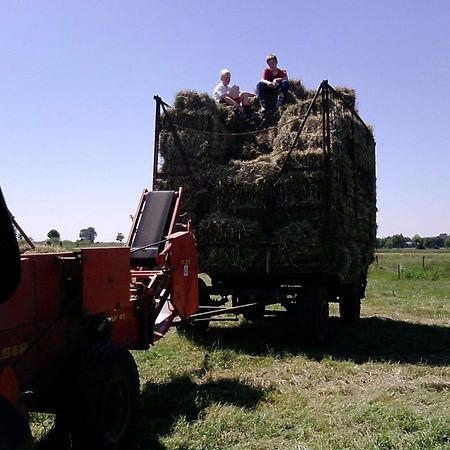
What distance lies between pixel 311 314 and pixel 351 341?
1064 millimetres

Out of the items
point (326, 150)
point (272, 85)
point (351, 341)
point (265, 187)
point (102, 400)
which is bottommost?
point (351, 341)

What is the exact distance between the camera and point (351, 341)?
30.6 ft

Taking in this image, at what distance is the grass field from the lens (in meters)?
4.69

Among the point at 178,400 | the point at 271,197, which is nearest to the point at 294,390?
the point at 178,400

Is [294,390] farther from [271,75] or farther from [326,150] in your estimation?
[271,75]

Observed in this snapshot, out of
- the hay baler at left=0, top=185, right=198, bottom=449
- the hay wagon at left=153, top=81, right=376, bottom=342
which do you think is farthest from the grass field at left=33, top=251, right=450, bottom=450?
the hay wagon at left=153, top=81, right=376, bottom=342

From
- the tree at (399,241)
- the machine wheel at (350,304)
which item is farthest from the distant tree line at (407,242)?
the machine wheel at (350,304)

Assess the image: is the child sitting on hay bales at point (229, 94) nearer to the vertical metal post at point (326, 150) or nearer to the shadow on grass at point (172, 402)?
the vertical metal post at point (326, 150)

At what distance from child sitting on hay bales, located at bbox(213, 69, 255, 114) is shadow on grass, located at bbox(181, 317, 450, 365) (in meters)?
3.73

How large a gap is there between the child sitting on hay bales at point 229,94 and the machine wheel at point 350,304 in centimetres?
379

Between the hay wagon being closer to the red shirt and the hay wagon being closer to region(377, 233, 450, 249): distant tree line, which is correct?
the red shirt

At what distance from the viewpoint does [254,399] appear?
5805 millimetres

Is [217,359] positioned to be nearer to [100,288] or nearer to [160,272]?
[160,272]

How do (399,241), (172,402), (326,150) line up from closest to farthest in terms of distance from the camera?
(172,402) → (326,150) → (399,241)
